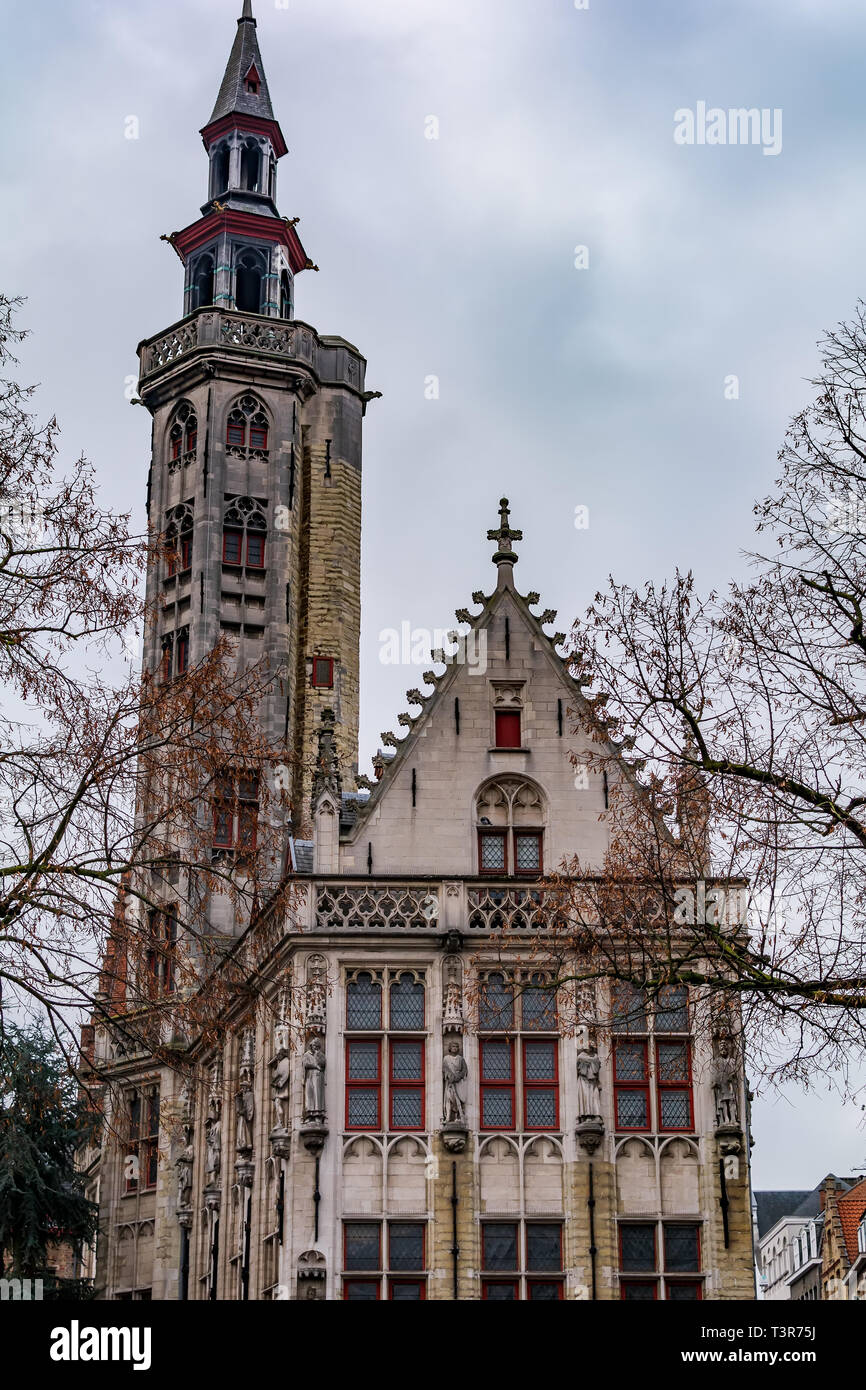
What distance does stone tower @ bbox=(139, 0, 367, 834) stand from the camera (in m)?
54.6

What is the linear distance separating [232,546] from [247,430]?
3.79 meters

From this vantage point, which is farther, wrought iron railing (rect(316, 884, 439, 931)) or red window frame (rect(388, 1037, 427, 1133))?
wrought iron railing (rect(316, 884, 439, 931))

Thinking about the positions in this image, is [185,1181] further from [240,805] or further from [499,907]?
[240,805]

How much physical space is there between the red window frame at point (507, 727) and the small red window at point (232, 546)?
21.9m

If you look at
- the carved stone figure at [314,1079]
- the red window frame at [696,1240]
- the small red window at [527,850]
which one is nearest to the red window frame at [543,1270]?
the red window frame at [696,1240]

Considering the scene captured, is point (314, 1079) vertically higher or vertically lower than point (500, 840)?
lower

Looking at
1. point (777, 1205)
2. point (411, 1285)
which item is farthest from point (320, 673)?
point (777, 1205)

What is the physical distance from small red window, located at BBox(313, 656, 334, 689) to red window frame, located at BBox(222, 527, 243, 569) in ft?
11.9

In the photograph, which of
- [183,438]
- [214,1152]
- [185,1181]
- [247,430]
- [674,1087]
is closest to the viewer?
[674,1087]

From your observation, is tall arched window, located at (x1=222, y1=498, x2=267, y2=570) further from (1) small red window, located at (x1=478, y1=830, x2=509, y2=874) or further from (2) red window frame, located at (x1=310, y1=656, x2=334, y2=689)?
(1) small red window, located at (x1=478, y1=830, x2=509, y2=874)

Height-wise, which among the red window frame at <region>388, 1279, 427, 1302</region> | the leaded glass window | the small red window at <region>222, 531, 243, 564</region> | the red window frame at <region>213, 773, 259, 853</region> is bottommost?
the red window frame at <region>388, 1279, 427, 1302</region>

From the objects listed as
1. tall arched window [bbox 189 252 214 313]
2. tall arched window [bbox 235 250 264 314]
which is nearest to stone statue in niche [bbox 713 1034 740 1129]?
tall arched window [bbox 235 250 264 314]

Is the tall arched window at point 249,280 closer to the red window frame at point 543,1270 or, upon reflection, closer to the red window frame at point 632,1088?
the red window frame at point 632,1088

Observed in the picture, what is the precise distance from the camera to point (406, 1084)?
31391 millimetres
